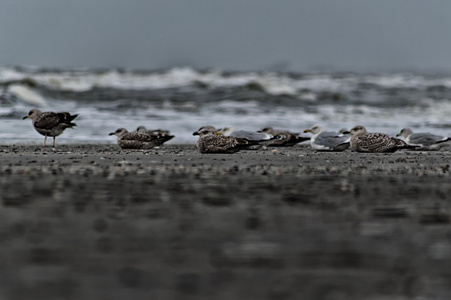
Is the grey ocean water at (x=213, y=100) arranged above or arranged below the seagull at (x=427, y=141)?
above

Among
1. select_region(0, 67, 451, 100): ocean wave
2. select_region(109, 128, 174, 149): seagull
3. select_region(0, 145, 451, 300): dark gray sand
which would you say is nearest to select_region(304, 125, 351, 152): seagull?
select_region(109, 128, 174, 149): seagull

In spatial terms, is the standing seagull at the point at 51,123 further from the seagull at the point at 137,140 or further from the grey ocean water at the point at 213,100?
the seagull at the point at 137,140

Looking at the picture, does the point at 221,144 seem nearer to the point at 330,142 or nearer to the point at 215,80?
the point at 330,142

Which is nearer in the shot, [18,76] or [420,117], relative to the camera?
[420,117]

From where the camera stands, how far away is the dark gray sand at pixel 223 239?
2127 mm

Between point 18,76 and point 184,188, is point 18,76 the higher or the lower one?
the higher one

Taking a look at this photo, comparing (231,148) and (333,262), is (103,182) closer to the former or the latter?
(333,262)

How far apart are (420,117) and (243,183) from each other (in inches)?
661

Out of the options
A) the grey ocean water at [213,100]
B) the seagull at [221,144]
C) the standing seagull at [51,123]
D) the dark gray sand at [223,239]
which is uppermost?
the grey ocean water at [213,100]

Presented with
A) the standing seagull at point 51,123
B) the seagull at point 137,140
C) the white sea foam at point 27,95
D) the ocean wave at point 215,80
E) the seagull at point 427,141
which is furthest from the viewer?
the ocean wave at point 215,80

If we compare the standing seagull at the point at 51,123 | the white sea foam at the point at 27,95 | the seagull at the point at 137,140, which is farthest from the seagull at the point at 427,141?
the white sea foam at the point at 27,95

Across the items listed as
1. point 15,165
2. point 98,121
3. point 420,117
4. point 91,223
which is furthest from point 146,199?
point 420,117

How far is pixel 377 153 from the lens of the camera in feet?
34.4

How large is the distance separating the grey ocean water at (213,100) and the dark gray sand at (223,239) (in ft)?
29.4
